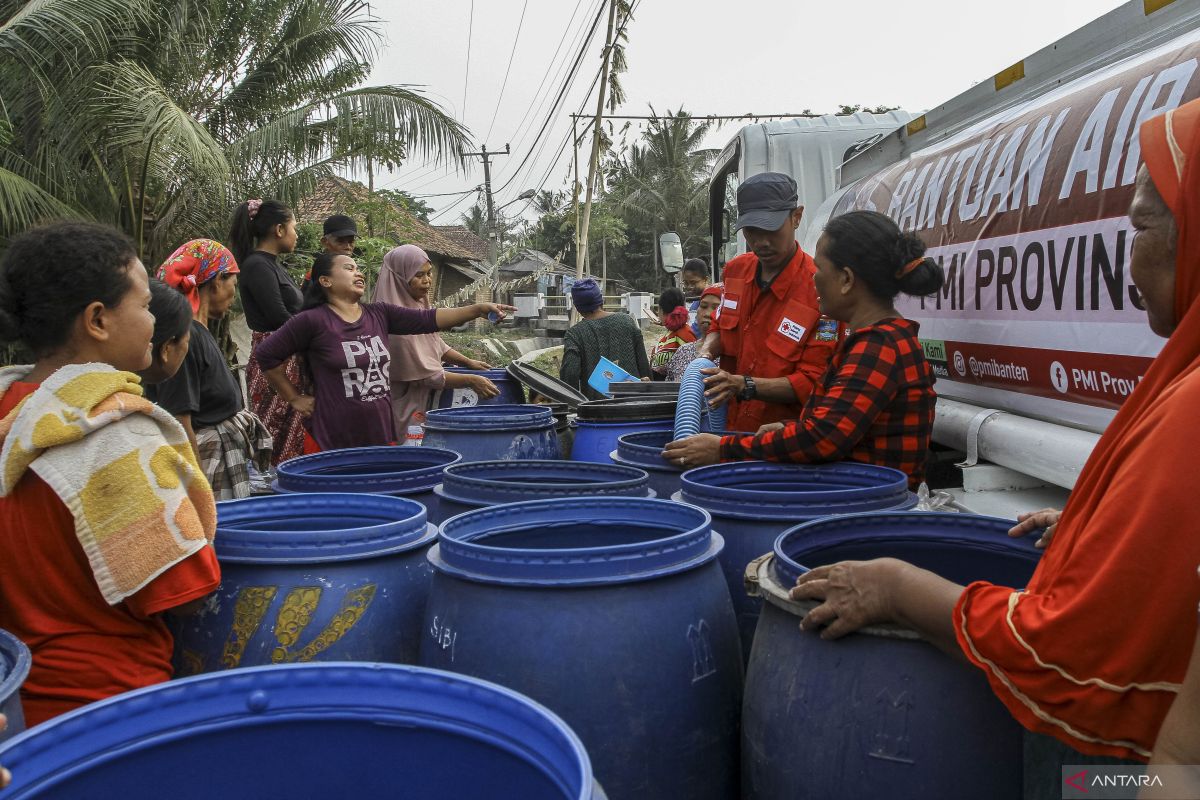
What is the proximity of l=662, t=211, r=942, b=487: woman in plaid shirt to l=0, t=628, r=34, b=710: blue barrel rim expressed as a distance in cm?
196

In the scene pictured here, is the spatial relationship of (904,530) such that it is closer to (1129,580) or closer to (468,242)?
(1129,580)

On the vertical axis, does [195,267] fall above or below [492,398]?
above

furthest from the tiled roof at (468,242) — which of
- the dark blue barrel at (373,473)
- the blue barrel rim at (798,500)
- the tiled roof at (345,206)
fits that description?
the blue barrel rim at (798,500)

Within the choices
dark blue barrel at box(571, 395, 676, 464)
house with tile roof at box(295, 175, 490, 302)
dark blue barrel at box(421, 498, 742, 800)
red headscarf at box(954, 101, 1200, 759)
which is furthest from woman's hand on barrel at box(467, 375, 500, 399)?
house with tile roof at box(295, 175, 490, 302)

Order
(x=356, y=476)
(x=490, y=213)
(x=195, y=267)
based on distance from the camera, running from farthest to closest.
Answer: (x=490, y=213), (x=195, y=267), (x=356, y=476)

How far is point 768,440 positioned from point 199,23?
1242 cm

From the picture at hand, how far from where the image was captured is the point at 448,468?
10.1 ft

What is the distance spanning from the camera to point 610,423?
13.1ft

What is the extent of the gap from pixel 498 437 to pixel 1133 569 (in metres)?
2.99

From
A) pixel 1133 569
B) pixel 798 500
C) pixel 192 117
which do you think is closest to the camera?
pixel 1133 569

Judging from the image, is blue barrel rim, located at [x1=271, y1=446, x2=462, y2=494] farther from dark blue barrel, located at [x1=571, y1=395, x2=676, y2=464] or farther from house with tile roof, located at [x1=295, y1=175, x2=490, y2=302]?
house with tile roof, located at [x1=295, y1=175, x2=490, y2=302]

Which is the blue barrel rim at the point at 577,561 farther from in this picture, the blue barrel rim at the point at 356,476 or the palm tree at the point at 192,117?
the palm tree at the point at 192,117

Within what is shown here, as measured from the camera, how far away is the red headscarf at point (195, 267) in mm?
3801

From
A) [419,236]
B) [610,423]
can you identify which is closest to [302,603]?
[610,423]
